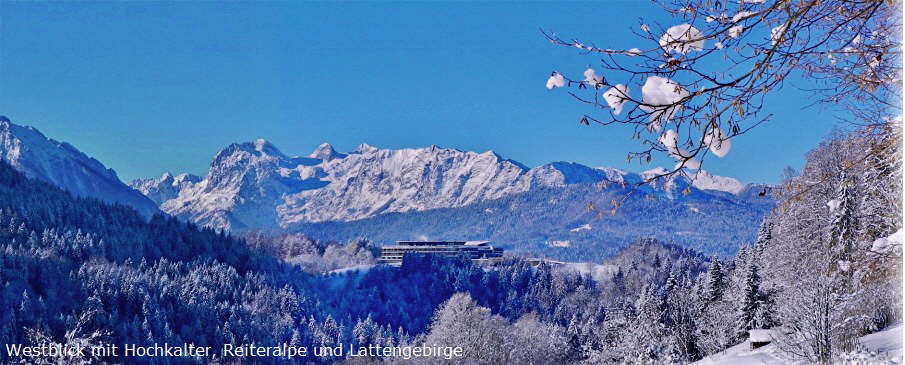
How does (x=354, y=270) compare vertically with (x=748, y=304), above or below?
above

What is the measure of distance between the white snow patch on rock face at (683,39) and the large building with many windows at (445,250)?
15975 cm

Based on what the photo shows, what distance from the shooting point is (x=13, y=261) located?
3514 inches

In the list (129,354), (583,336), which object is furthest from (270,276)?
(583,336)

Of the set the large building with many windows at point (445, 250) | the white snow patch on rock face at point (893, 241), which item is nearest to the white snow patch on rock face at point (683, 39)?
the white snow patch on rock face at point (893, 241)

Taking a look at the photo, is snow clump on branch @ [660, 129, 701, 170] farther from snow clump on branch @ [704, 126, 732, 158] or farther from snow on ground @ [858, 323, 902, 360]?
snow on ground @ [858, 323, 902, 360]

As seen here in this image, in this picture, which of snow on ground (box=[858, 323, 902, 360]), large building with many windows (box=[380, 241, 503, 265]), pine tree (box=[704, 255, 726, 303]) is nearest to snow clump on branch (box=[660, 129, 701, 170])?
snow on ground (box=[858, 323, 902, 360])

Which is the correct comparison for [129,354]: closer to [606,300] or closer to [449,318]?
[449,318]

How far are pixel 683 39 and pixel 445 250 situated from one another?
17050cm

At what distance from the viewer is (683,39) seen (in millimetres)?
3479

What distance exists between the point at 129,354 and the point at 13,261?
85.4ft

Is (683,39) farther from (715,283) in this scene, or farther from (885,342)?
(715,283)

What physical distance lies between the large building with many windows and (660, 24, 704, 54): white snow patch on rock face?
524ft

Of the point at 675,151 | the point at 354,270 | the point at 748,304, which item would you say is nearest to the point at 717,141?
the point at 675,151

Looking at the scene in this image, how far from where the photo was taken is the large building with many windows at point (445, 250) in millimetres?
167250
